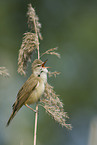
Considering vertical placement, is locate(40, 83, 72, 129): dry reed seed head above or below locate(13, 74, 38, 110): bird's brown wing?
below

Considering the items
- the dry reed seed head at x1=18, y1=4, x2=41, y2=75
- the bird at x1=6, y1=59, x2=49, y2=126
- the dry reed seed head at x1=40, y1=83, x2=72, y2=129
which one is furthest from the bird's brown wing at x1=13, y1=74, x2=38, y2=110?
the dry reed seed head at x1=18, y1=4, x2=41, y2=75

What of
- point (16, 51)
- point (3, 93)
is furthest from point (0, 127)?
point (16, 51)

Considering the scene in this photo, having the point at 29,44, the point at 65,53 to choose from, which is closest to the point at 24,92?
the point at 29,44

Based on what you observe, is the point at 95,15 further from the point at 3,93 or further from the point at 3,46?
the point at 3,93

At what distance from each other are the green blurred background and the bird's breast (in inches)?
164

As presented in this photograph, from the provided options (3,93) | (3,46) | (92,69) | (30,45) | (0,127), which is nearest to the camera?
(30,45)

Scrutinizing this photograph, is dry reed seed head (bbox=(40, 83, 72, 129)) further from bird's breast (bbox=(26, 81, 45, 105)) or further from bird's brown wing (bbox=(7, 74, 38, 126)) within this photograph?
bird's brown wing (bbox=(7, 74, 38, 126))

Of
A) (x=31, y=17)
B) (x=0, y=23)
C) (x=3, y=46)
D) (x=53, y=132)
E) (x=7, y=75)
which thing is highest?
(x=0, y=23)

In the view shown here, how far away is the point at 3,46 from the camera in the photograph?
8758 millimetres

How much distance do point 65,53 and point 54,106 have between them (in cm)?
637

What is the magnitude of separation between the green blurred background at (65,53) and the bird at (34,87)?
4166 millimetres

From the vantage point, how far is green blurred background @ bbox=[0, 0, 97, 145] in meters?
7.97

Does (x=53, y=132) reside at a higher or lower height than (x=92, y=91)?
lower

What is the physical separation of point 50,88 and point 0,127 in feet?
13.2
